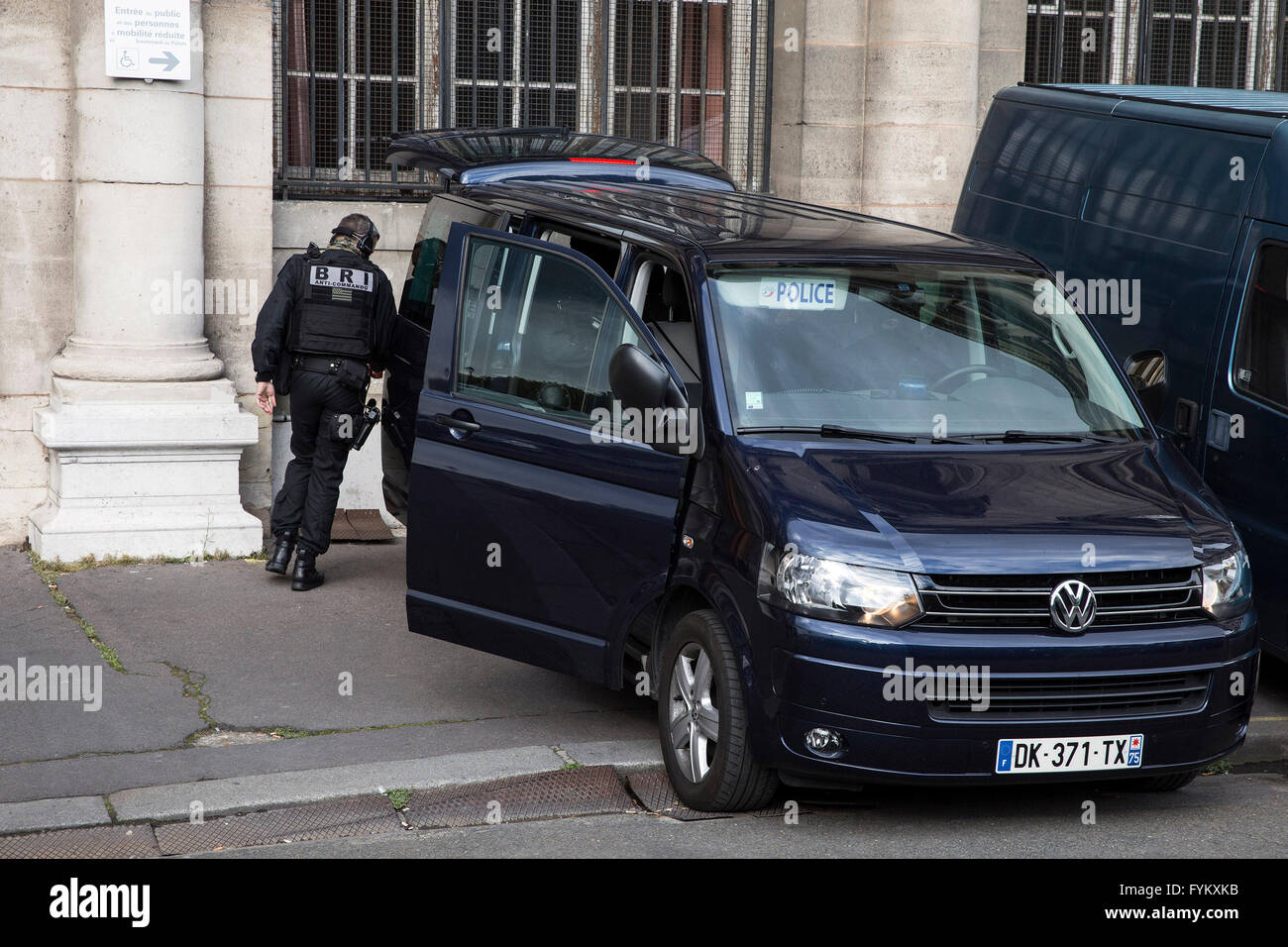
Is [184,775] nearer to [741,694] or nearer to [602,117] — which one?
[741,694]

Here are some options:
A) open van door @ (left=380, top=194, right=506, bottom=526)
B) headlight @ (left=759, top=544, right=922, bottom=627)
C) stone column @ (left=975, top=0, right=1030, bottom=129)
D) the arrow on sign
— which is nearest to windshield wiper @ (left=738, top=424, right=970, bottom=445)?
headlight @ (left=759, top=544, right=922, bottom=627)

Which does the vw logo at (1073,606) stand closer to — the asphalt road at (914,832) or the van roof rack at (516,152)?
the asphalt road at (914,832)

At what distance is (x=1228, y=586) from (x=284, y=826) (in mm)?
3154

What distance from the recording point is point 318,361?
828cm

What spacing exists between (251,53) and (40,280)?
1.79m

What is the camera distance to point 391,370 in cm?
823

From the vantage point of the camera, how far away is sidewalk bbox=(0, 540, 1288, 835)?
563 centimetres

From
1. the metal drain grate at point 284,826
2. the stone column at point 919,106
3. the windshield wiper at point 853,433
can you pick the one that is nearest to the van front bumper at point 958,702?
the windshield wiper at point 853,433

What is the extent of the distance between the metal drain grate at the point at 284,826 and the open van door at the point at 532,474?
3.02 feet

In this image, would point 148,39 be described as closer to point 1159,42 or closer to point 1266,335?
point 1266,335

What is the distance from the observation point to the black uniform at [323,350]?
8.22 meters

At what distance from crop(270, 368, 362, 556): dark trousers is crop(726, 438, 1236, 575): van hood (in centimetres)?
354

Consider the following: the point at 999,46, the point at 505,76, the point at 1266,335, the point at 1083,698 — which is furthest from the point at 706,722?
the point at 999,46

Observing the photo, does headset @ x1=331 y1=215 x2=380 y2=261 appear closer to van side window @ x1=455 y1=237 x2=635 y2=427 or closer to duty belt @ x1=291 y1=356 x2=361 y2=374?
duty belt @ x1=291 y1=356 x2=361 y2=374
